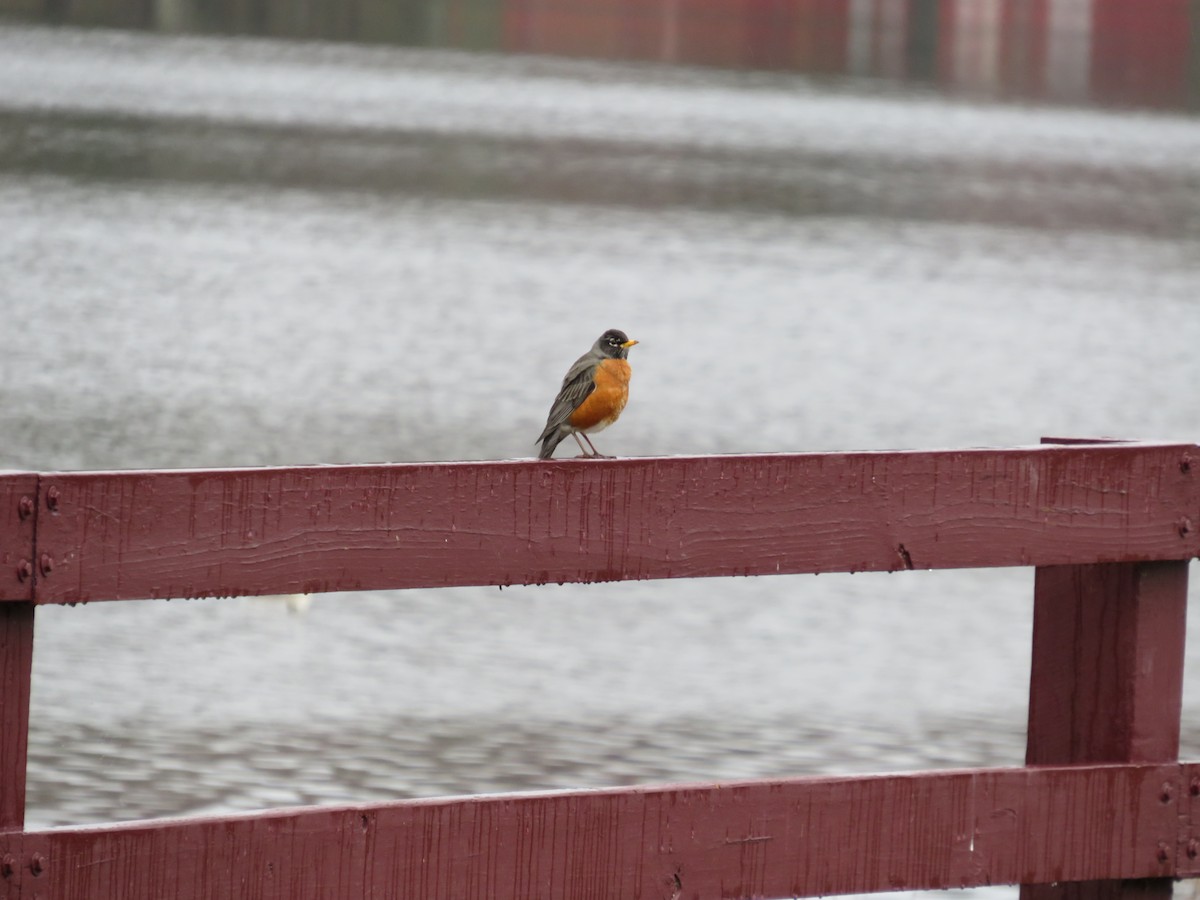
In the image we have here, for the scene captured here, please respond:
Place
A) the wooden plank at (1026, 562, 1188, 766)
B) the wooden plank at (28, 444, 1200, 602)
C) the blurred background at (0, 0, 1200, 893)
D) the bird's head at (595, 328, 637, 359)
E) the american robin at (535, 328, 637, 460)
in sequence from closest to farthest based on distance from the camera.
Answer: the wooden plank at (28, 444, 1200, 602), the wooden plank at (1026, 562, 1188, 766), the american robin at (535, 328, 637, 460), the bird's head at (595, 328, 637, 359), the blurred background at (0, 0, 1200, 893)

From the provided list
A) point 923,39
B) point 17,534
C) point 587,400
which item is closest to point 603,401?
point 587,400

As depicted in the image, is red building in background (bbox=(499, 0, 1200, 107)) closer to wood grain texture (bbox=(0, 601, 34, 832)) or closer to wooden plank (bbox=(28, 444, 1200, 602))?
wooden plank (bbox=(28, 444, 1200, 602))

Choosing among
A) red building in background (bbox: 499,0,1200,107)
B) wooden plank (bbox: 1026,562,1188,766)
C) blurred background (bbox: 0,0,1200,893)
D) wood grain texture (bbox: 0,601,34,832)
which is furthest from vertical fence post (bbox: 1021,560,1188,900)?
red building in background (bbox: 499,0,1200,107)

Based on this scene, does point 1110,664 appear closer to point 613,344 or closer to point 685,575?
point 685,575

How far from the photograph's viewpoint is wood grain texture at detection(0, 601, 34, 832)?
8.90ft

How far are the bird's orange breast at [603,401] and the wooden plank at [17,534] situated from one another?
210 centimetres

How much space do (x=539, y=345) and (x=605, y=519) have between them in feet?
45.1

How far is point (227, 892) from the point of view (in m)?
2.85

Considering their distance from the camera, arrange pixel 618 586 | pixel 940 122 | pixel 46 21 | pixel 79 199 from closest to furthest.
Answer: pixel 618 586 → pixel 79 199 → pixel 940 122 → pixel 46 21

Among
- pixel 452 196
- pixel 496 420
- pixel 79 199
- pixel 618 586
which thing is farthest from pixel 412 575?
pixel 452 196

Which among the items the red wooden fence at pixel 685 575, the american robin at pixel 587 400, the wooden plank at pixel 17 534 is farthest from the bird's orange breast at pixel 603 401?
the wooden plank at pixel 17 534

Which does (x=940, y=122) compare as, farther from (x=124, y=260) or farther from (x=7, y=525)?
(x=7, y=525)

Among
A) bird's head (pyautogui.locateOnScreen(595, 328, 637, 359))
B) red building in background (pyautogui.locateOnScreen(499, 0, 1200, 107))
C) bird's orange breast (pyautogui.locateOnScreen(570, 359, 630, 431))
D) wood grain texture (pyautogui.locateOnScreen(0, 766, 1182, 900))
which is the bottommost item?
wood grain texture (pyautogui.locateOnScreen(0, 766, 1182, 900))

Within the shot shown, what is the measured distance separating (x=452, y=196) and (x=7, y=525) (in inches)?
946
